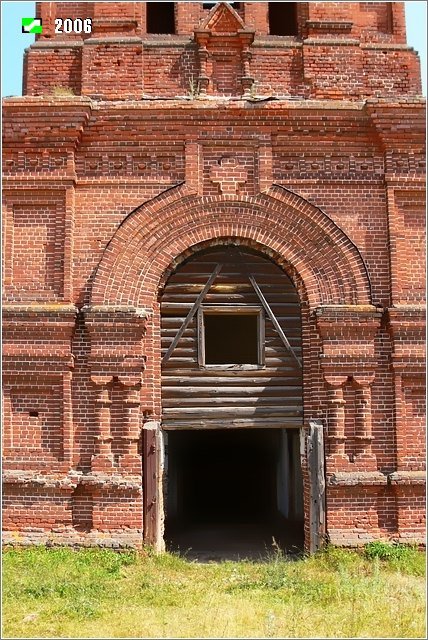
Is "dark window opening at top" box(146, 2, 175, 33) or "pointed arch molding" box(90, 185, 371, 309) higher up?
"dark window opening at top" box(146, 2, 175, 33)

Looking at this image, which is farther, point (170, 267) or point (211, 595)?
point (170, 267)

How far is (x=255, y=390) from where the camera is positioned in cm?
987

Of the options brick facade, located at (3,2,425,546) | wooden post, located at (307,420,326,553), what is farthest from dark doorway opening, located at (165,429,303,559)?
brick facade, located at (3,2,425,546)

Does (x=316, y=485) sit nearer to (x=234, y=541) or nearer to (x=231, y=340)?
(x=234, y=541)

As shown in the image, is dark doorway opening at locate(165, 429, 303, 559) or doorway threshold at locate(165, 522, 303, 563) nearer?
doorway threshold at locate(165, 522, 303, 563)

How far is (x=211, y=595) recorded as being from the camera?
8.07m

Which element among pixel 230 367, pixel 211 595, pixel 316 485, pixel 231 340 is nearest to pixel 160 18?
pixel 230 367

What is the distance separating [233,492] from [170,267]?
569 inches

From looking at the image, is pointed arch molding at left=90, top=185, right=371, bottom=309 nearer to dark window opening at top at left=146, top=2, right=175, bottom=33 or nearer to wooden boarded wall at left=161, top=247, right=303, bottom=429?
wooden boarded wall at left=161, top=247, right=303, bottom=429

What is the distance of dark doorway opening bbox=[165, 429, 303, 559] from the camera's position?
40.2 feet

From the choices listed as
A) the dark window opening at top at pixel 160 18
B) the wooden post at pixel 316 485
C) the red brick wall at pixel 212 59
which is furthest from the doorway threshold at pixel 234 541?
the dark window opening at top at pixel 160 18

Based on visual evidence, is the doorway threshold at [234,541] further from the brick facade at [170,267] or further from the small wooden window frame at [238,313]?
the small wooden window frame at [238,313]

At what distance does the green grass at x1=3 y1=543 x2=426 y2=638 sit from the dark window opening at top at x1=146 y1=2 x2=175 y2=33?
27.9 ft

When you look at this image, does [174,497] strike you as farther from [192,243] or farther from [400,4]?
[400,4]
